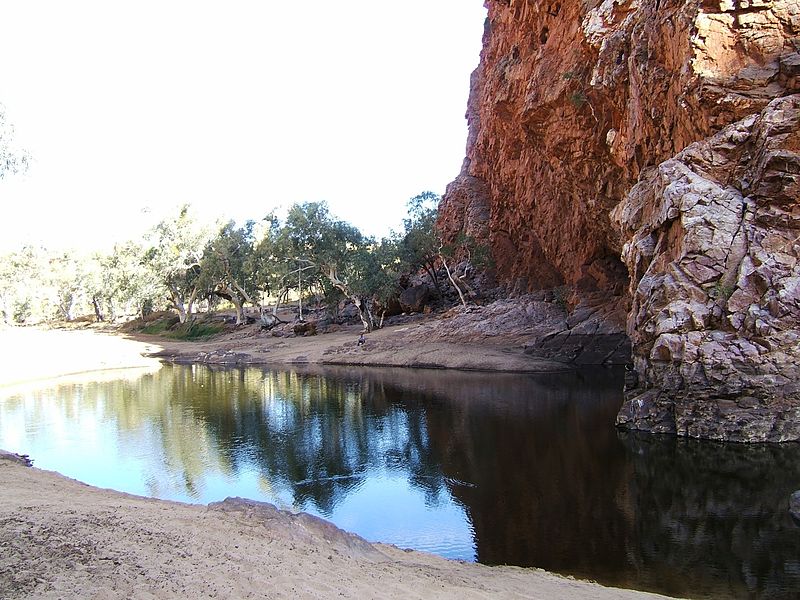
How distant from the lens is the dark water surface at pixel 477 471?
10.7 metres

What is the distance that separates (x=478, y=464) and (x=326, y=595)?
1112 centimetres

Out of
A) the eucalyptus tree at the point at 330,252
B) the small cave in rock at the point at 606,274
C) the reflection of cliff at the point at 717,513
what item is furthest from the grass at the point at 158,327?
the reflection of cliff at the point at 717,513

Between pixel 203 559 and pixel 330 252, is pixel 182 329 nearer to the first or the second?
pixel 330 252

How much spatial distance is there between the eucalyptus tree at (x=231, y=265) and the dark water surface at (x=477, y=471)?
28798mm

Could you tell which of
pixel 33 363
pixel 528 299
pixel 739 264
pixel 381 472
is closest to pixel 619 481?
pixel 381 472

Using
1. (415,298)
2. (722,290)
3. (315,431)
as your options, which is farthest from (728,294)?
(415,298)

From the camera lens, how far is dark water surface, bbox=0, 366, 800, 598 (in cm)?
1068

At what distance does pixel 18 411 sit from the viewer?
2634 centimetres

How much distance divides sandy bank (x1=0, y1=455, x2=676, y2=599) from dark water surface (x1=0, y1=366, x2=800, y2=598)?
2328mm

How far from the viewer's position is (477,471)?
15891 millimetres

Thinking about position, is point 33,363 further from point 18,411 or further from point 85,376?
point 18,411

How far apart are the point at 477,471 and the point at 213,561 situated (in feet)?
34.5

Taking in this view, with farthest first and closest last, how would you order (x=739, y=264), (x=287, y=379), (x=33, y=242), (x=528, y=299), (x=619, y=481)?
(x=33, y=242)
(x=528, y=299)
(x=287, y=379)
(x=739, y=264)
(x=619, y=481)

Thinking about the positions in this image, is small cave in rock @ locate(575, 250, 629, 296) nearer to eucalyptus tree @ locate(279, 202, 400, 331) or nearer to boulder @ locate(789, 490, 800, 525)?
eucalyptus tree @ locate(279, 202, 400, 331)
